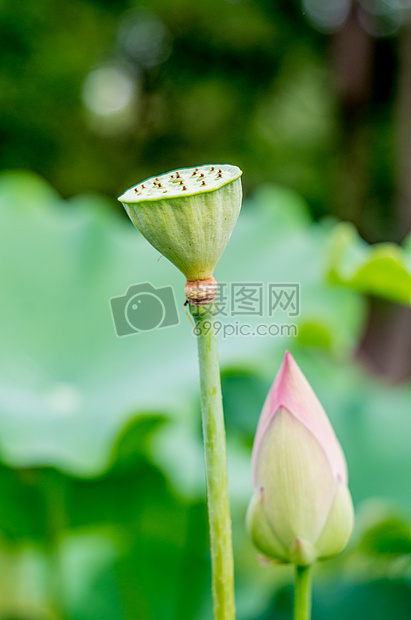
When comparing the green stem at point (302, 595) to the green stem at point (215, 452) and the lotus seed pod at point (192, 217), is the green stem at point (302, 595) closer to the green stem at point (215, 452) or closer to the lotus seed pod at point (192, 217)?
the green stem at point (215, 452)

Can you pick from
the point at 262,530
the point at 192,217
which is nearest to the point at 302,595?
the point at 262,530

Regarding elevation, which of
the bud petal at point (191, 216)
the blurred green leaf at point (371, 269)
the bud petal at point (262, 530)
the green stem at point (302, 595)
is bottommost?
the green stem at point (302, 595)

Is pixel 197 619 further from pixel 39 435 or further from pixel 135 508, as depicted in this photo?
pixel 39 435

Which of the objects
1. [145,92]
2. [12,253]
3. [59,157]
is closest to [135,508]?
[12,253]

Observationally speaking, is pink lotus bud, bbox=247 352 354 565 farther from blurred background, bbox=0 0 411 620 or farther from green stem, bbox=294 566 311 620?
blurred background, bbox=0 0 411 620

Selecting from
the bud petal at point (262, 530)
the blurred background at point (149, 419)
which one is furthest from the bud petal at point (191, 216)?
the blurred background at point (149, 419)

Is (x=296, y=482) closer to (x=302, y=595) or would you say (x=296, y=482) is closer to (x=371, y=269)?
(x=302, y=595)

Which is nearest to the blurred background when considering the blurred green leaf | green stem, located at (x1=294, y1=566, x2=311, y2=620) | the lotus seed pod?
the blurred green leaf
